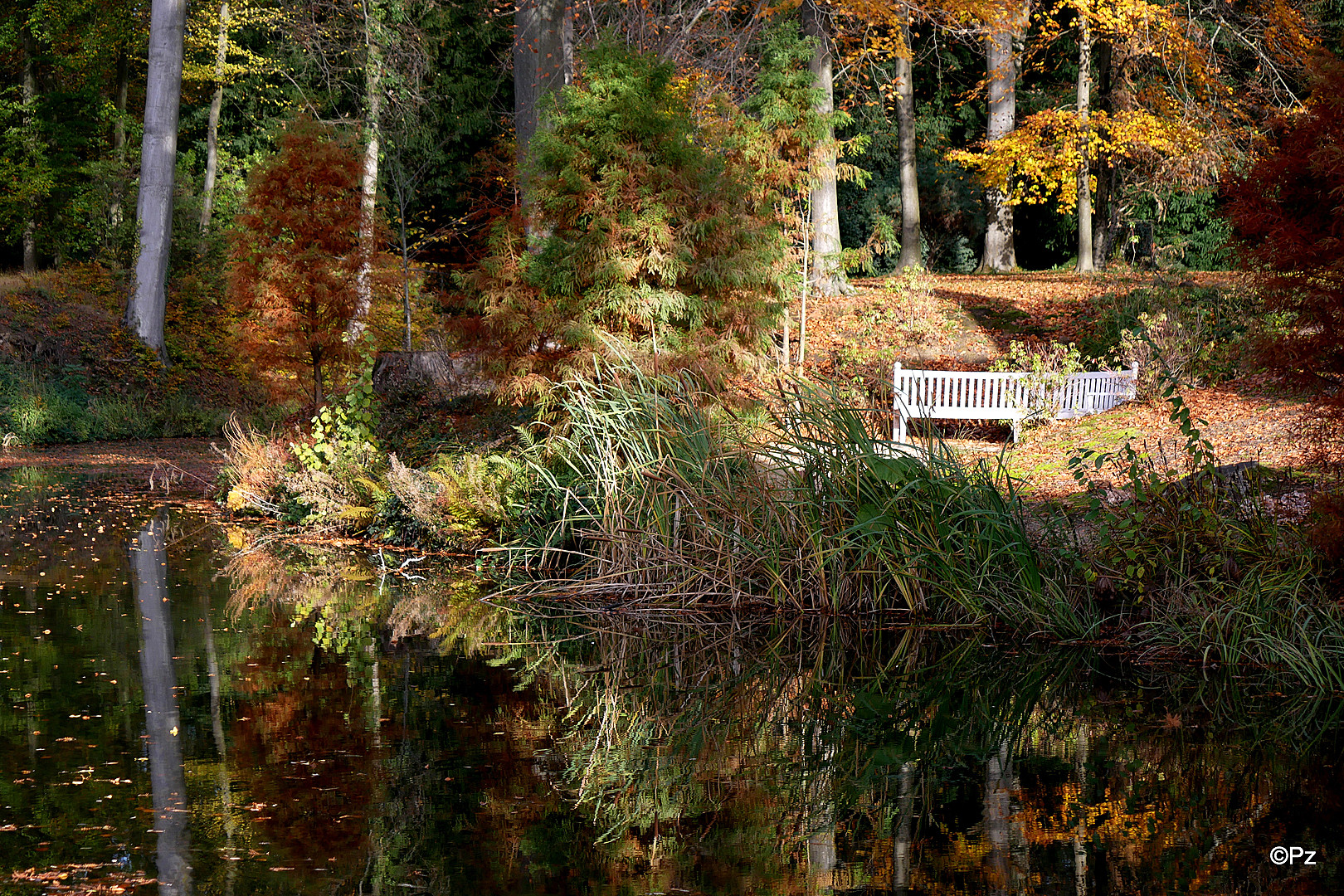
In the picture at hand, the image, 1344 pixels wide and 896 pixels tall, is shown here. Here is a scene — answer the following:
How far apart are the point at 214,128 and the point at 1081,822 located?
28469 millimetres

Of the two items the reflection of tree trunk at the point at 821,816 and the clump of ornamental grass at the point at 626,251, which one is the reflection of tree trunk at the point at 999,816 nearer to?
the reflection of tree trunk at the point at 821,816

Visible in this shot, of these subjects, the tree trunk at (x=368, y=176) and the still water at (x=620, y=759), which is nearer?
the still water at (x=620, y=759)

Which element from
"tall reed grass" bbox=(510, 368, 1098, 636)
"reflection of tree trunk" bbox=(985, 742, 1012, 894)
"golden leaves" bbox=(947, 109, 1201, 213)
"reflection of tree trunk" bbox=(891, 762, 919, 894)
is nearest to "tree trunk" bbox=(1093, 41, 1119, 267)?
"golden leaves" bbox=(947, 109, 1201, 213)

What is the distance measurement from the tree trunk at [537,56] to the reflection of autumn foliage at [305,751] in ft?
41.9

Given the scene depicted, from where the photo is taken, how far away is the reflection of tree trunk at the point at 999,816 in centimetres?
379

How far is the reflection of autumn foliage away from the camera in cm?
415

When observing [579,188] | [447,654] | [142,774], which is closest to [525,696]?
[447,654]

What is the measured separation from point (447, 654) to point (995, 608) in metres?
3.16

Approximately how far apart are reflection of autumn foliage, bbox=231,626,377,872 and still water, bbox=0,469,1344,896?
0.06 ft

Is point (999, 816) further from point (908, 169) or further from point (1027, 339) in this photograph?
point (908, 169)

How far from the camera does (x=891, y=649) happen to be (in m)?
6.84

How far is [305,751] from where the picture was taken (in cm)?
503

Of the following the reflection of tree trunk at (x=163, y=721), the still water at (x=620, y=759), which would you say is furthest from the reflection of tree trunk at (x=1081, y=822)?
the reflection of tree trunk at (x=163, y=721)

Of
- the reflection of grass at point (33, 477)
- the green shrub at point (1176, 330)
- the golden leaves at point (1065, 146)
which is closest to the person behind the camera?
the reflection of grass at point (33, 477)
